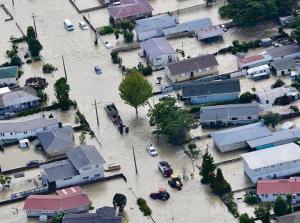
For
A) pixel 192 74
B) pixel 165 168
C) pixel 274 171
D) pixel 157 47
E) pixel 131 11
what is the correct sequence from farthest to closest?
pixel 131 11
pixel 157 47
pixel 192 74
pixel 165 168
pixel 274 171

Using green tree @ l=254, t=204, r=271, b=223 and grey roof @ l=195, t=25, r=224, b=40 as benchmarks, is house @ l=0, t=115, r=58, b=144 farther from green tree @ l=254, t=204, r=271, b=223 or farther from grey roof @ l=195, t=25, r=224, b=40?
green tree @ l=254, t=204, r=271, b=223

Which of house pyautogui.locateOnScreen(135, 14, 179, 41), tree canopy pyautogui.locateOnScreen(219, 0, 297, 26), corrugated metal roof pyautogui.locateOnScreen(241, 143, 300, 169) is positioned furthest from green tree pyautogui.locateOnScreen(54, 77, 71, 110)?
tree canopy pyautogui.locateOnScreen(219, 0, 297, 26)

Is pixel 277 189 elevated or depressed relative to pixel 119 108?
depressed

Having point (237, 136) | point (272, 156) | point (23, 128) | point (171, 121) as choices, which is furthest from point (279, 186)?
point (23, 128)

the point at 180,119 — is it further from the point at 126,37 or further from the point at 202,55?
the point at 126,37

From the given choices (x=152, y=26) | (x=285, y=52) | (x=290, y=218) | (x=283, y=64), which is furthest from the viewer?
(x=152, y=26)

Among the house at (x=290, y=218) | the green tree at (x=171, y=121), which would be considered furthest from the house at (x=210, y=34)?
the house at (x=290, y=218)

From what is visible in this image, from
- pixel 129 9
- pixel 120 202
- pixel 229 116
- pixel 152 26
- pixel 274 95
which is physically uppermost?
pixel 129 9

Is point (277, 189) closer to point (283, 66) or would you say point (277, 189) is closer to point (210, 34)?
point (283, 66)
